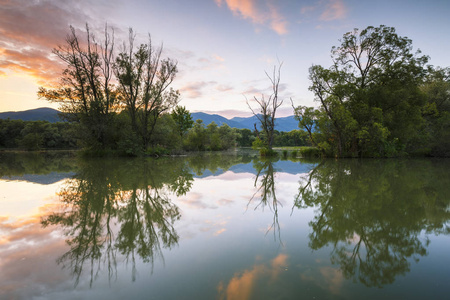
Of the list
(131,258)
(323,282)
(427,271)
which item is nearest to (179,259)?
(131,258)

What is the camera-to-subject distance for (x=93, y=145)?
23328 millimetres

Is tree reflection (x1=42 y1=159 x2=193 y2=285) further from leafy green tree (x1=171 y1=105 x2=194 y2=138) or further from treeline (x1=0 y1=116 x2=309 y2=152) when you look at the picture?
leafy green tree (x1=171 y1=105 x2=194 y2=138)

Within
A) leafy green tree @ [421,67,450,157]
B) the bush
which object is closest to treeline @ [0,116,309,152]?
the bush

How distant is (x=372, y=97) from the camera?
2284 centimetres

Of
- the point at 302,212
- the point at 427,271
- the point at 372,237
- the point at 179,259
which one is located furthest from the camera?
the point at 302,212

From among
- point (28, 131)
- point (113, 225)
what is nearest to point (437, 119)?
point (113, 225)

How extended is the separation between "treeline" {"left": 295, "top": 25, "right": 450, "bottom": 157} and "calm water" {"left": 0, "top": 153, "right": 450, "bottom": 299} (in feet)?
56.9

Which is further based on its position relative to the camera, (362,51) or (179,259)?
(362,51)

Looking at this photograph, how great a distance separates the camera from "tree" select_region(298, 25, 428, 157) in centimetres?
2194

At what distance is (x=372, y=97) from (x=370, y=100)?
34 centimetres

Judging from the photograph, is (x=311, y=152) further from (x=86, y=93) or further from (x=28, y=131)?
(x=28, y=131)

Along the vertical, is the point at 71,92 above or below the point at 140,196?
above

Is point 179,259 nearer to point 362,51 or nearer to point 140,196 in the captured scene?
point 140,196

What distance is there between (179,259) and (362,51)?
28.4 m
